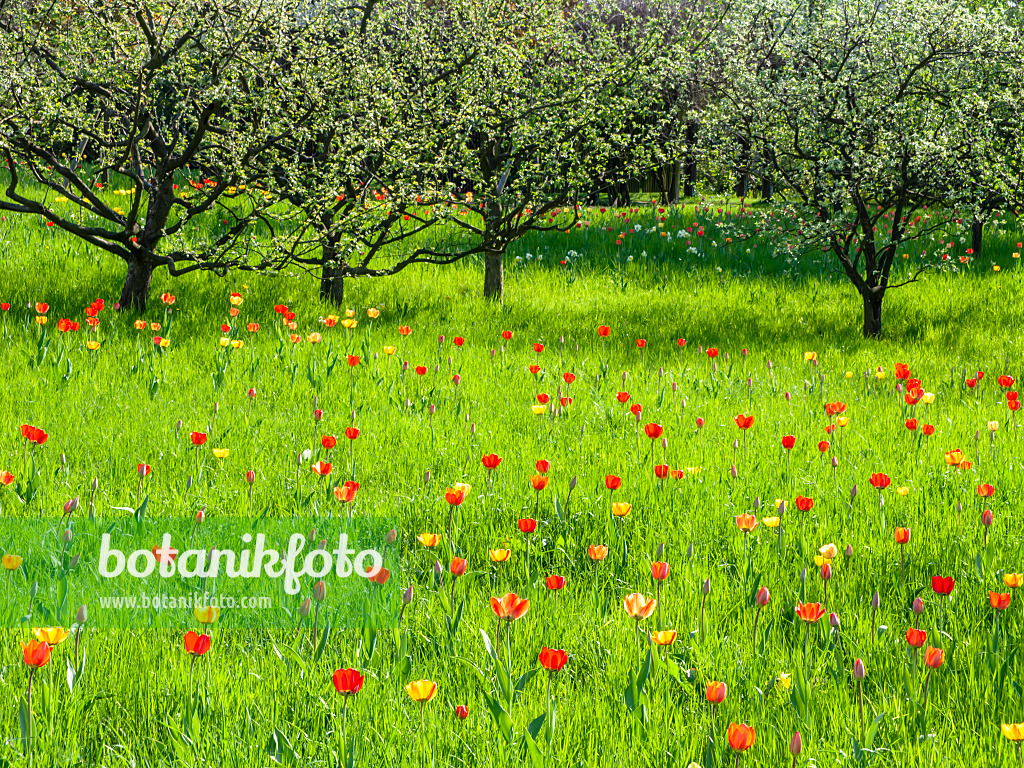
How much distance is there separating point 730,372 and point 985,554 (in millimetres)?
3367

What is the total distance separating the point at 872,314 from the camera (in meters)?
8.25

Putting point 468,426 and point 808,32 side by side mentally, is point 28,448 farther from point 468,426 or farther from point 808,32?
point 808,32

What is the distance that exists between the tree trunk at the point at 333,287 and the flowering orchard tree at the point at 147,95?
953mm

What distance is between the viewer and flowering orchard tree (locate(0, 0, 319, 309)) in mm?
6605

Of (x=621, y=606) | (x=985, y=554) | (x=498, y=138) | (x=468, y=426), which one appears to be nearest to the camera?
(x=621, y=606)

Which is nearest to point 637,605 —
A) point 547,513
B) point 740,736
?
point 740,736

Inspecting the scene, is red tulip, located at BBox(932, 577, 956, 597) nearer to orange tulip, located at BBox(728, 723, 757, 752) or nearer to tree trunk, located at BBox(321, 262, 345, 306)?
orange tulip, located at BBox(728, 723, 757, 752)

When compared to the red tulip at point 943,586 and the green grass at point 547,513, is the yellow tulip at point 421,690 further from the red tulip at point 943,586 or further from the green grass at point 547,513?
the red tulip at point 943,586

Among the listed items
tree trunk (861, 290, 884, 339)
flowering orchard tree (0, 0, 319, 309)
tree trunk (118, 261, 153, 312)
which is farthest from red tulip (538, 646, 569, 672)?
tree trunk (861, 290, 884, 339)

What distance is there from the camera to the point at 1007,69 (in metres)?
8.88

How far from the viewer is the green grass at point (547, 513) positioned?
2.14m

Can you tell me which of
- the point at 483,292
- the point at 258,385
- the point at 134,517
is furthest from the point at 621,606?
the point at 483,292

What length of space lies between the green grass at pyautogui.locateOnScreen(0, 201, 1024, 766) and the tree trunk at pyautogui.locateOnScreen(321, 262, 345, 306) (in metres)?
0.23

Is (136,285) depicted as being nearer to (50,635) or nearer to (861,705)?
(50,635)
